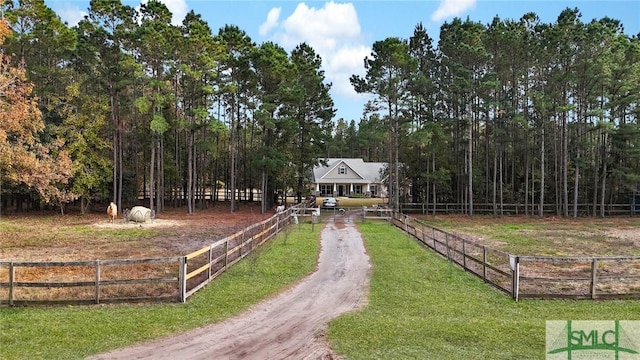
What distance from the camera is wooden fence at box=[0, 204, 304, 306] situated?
8398 mm

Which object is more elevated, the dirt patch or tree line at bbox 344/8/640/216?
tree line at bbox 344/8/640/216

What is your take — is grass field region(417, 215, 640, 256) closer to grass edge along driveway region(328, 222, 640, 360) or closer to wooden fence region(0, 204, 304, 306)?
grass edge along driveway region(328, 222, 640, 360)

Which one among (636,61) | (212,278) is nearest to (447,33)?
(636,61)

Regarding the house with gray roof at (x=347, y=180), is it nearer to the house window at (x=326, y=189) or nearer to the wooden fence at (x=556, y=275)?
the house window at (x=326, y=189)

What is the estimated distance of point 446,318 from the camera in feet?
26.0

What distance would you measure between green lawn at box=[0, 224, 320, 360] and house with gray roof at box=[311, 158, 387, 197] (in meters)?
48.1

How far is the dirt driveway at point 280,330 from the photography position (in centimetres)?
617

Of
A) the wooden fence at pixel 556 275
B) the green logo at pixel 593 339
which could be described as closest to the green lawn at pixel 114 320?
the wooden fence at pixel 556 275

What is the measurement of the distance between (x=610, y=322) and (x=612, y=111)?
105 feet

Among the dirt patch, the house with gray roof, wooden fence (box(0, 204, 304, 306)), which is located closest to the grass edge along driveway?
wooden fence (box(0, 204, 304, 306))

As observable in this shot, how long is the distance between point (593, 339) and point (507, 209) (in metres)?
32.4

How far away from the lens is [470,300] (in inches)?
370

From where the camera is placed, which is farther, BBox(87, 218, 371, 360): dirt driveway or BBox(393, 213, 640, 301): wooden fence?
BBox(393, 213, 640, 301): wooden fence

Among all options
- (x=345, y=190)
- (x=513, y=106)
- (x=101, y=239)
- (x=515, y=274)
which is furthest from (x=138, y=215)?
(x=345, y=190)
